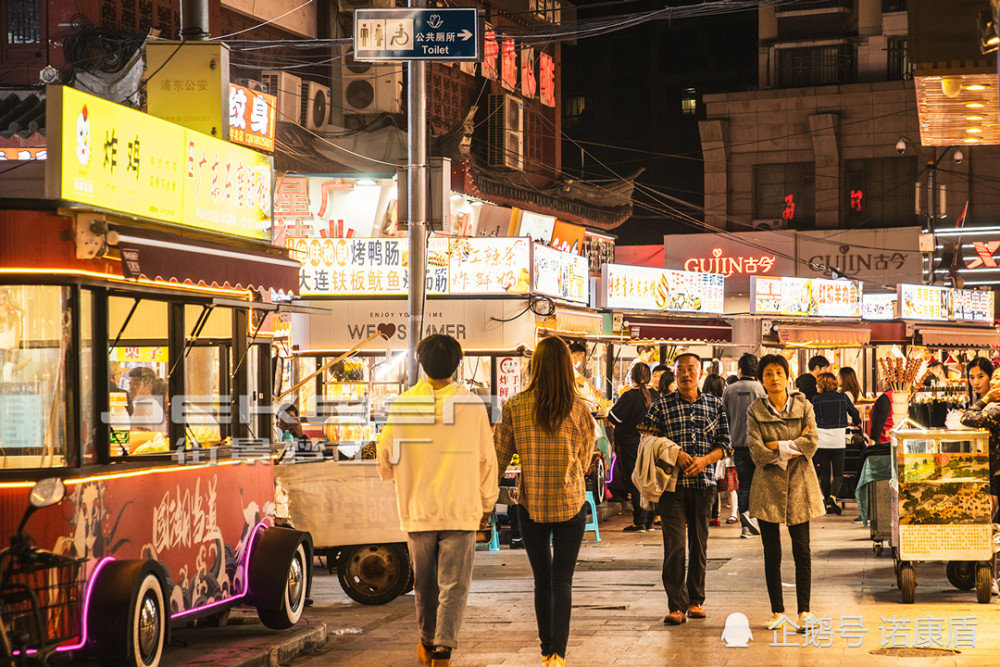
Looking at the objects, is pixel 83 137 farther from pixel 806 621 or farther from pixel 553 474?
pixel 806 621

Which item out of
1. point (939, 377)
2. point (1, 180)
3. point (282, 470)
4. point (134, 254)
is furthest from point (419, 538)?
point (939, 377)

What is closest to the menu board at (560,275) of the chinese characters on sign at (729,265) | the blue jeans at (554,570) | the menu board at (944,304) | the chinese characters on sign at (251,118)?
the chinese characters on sign at (251,118)

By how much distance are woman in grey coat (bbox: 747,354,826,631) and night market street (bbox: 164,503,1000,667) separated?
0.41 metres

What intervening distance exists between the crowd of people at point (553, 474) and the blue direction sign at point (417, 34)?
4.47 meters

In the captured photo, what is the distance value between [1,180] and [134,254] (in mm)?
4027

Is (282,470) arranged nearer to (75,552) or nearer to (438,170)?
(75,552)

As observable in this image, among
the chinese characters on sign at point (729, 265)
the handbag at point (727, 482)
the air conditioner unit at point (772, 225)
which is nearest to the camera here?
the handbag at point (727, 482)

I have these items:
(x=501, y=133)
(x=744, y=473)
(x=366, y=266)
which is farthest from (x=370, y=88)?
(x=744, y=473)

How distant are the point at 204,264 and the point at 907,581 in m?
6.09

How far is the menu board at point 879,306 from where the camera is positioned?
28594 mm

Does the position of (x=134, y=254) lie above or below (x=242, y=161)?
below

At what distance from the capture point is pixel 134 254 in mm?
7078

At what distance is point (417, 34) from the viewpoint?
12.2m

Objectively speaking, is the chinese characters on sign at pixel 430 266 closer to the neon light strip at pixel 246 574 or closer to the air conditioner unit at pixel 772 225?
the neon light strip at pixel 246 574
